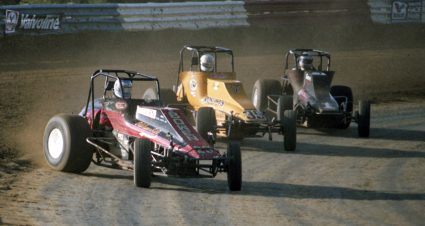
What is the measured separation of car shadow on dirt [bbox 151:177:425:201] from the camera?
47.6ft

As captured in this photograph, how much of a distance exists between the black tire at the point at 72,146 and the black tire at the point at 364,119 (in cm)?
733

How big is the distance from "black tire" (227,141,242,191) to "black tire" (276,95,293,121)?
6.38 m

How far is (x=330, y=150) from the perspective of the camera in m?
19.4

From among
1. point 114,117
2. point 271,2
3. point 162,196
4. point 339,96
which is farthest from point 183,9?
point 162,196

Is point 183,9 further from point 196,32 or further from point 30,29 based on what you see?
point 30,29

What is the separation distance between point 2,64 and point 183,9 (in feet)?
25.3

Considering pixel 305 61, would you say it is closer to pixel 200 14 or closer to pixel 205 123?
pixel 205 123

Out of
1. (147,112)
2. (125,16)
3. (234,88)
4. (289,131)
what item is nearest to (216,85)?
(234,88)

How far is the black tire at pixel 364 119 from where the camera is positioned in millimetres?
21125

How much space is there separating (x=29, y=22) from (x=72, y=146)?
1531 cm

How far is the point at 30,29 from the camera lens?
30188 millimetres

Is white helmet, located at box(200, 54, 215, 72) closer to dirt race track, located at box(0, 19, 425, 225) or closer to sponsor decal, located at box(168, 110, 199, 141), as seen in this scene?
dirt race track, located at box(0, 19, 425, 225)

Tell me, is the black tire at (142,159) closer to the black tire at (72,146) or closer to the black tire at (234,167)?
the black tire at (234,167)

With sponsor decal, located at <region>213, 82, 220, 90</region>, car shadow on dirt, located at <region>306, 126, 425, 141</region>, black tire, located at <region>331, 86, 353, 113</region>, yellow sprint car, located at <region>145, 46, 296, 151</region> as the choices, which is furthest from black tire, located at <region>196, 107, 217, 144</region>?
black tire, located at <region>331, 86, 353, 113</region>
